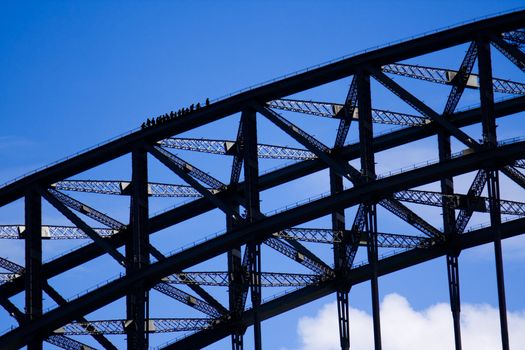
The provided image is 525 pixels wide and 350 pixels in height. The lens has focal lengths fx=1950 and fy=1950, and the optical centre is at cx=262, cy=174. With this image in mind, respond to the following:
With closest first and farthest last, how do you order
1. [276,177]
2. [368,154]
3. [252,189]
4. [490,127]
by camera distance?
1. [490,127]
2. [368,154]
3. [252,189]
4. [276,177]

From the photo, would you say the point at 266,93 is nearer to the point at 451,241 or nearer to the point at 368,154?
the point at 368,154

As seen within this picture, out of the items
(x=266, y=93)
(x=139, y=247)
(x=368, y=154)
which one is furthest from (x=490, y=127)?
(x=139, y=247)

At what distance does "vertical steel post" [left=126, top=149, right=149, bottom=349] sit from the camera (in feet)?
327

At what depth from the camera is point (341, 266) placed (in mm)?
99750

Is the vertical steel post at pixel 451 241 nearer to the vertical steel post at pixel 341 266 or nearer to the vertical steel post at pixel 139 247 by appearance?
the vertical steel post at pixel 341 266

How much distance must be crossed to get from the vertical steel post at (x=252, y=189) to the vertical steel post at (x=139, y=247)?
19.6ft

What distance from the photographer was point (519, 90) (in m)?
99.6

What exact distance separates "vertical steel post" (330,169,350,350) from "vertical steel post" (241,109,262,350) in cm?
410

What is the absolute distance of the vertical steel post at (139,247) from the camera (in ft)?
327

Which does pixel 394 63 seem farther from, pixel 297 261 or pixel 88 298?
pixel 88 298

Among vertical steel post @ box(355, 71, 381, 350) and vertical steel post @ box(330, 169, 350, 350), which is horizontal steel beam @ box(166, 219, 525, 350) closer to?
vertical steel post @ box(330, 169, 350, 350)

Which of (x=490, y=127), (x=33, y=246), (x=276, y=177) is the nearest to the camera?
(x=490, y=127)

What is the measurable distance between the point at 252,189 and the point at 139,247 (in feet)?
22.9

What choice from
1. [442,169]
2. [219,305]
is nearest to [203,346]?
[219,305]
